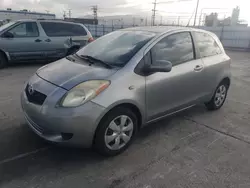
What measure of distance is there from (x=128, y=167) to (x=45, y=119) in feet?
3.63

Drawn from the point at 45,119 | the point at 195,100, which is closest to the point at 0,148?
the point at 45,119

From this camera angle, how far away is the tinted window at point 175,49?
3223mm

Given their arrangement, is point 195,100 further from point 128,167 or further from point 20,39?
point 20,39

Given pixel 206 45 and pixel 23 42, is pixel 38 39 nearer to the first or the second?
pixel 23 42

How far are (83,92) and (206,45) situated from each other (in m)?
2.60

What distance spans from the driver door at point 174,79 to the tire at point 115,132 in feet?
1.17

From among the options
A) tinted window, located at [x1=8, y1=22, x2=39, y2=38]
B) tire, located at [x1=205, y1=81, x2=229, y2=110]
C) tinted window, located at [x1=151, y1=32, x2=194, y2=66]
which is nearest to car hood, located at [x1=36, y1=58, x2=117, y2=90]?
tinted window, located at [x1=151, y1=32, x2=194, y2=66]

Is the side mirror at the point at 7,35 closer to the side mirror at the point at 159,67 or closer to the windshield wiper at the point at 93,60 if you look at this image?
the windshield wiper at the point at 93,60

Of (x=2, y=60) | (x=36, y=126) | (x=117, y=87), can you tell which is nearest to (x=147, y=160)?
(x=117, y=87)

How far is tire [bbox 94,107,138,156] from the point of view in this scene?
105 inches

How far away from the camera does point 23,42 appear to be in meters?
7.80

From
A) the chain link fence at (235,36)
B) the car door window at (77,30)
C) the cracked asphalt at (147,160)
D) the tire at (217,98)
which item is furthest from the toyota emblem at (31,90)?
the chain link fence at (235,36)

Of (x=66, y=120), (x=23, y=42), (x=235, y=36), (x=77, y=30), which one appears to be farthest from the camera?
(x=235, y=36)

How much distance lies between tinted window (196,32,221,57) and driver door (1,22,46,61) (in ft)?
19.7
